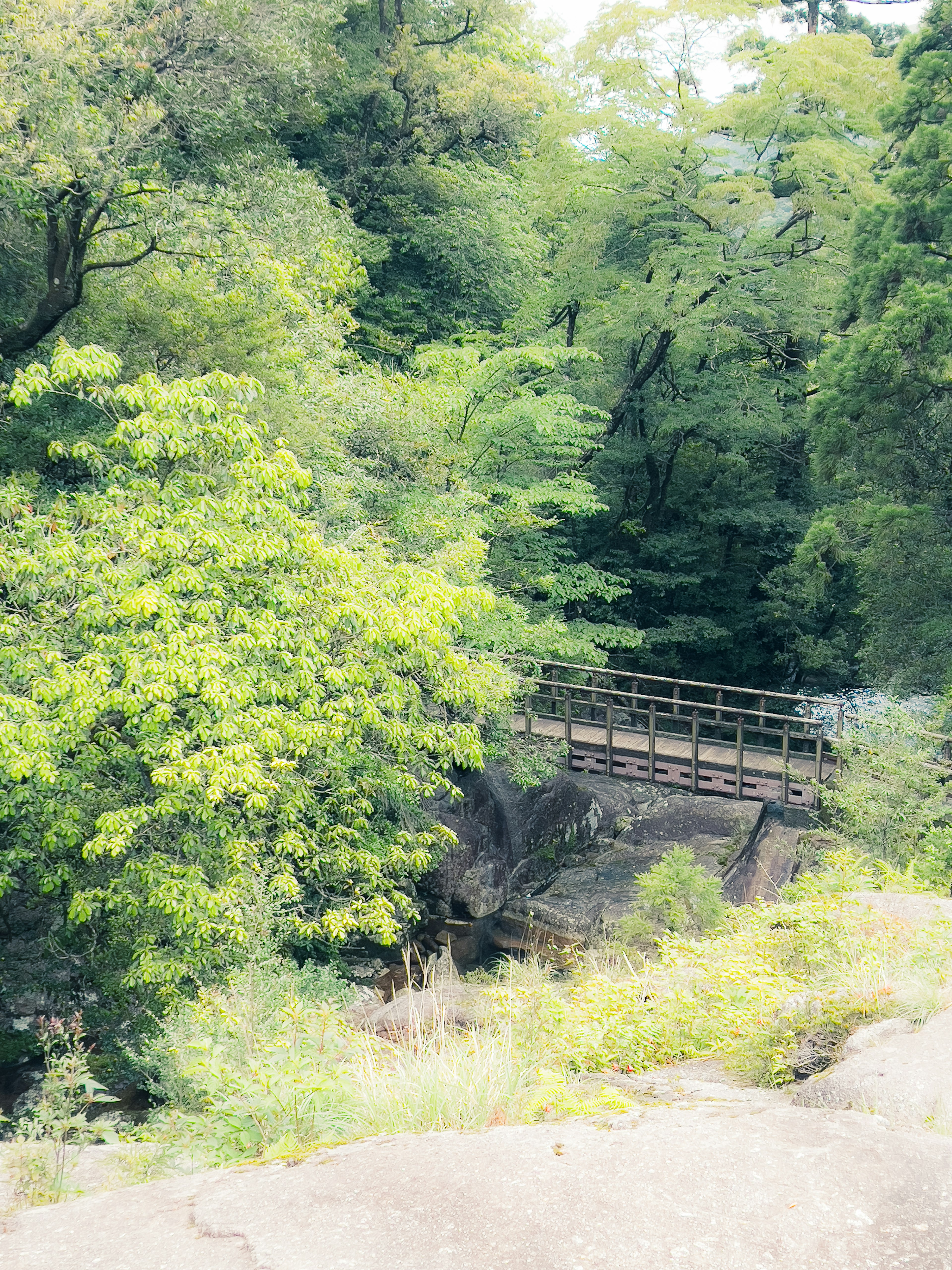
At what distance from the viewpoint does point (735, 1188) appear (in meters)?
3.29

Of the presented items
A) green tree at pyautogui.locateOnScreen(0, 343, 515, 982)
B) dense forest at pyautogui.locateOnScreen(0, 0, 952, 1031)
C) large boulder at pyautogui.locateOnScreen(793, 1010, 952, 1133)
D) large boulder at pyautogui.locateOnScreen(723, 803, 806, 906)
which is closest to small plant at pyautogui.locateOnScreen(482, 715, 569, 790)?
dense forest at pyautogui.locateOnScreen(0, 0, 952, 1031)

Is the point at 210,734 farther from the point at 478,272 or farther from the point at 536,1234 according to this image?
the point at 478,272

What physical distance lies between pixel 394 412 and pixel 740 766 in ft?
22.9

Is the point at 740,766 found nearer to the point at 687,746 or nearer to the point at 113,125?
the point at 687,746

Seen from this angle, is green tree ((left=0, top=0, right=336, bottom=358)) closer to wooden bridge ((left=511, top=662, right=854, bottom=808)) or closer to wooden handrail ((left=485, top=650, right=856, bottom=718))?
wooden handrail ((left=485, top=650, right=856, bottom=718))

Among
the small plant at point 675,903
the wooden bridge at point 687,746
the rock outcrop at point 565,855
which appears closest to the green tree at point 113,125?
the wooden bridge at point 687,746

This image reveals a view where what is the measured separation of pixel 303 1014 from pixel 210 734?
299 centimetres

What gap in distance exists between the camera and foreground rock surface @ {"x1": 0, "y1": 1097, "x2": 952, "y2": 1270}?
3.00 metres

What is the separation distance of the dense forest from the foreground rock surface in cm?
429

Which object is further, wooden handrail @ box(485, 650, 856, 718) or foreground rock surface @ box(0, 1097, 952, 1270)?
wooden handrail @ box(485, 650, 856, 718)

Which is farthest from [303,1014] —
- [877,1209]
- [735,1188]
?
[877,1209]

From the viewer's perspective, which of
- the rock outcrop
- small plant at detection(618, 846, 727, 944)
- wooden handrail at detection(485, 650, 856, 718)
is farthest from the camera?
the rock outcrop

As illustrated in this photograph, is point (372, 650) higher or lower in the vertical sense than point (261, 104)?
lower

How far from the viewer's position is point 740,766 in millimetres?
13773
